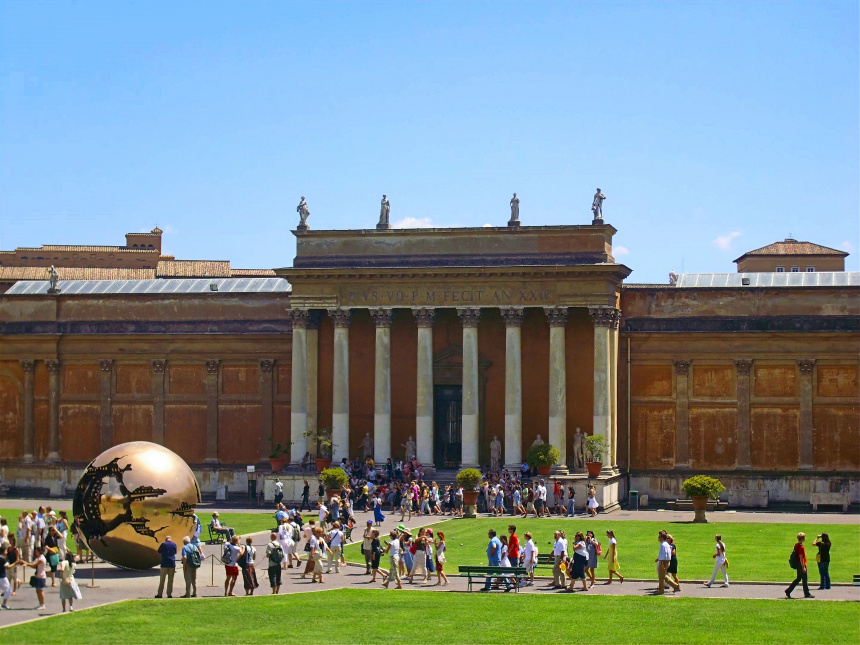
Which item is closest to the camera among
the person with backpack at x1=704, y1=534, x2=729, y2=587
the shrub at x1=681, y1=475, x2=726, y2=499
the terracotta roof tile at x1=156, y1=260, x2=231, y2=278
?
the person with backpack at x1=704, y1=534, x2=729, y2=587

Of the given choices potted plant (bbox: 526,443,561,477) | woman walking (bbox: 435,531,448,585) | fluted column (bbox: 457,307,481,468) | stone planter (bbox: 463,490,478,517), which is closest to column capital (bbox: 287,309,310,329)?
fluted column (bbox: 457,307,481,468)

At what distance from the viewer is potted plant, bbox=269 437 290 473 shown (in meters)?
59.1

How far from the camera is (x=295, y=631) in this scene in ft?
90.2

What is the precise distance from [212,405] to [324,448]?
8.14 m

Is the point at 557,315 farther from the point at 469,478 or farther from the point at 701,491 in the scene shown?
the point at 701,491

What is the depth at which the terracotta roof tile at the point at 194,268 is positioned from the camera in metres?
98.9

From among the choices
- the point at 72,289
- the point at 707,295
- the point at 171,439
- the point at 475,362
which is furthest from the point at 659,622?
the point at 72,289

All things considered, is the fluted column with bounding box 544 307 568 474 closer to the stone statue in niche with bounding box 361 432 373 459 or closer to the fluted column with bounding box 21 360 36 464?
the stone statue in niche with bounding box 361 432 373 459

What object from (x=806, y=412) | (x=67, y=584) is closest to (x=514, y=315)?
(x=806, y=412)

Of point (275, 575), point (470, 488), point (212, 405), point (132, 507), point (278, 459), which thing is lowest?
point (275, 575)

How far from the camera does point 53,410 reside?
65688 millimetres

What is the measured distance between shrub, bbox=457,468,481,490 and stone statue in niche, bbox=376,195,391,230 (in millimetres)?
12706

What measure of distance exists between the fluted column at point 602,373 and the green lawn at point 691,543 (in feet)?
23.8

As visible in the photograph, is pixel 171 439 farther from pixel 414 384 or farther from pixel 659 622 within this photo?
pixel 659 622
